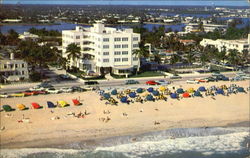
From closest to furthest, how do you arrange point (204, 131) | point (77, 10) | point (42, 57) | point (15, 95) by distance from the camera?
point (204, 131)
point (15, 95)
point (42, 57)
point (77, 10)

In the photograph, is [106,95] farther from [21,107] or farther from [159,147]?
[159,147]

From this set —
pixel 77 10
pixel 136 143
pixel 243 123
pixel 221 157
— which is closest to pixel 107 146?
pixel 136 143

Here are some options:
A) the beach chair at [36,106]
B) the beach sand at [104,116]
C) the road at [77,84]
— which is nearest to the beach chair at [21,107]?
the beach sand at [104,116]

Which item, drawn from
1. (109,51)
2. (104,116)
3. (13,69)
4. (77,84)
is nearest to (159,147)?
(104,116)

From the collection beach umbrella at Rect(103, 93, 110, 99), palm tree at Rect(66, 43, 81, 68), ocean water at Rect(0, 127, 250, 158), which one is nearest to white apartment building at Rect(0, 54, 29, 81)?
palm tree at Rect(66, 43, 81, 68)

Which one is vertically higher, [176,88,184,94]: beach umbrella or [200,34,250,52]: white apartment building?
[200,34,250,52]: white apartment building

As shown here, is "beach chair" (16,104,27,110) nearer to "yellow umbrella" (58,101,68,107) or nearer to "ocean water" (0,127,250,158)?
"yellow umbrella" (58,101,68,107)

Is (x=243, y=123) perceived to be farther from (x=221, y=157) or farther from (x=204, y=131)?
(x=221, y=157)
